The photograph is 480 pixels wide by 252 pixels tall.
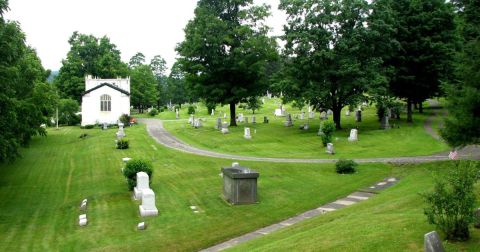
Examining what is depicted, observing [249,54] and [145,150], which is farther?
[249,54]

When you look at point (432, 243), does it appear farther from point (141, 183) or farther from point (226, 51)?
point (226, 51)

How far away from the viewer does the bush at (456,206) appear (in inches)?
383

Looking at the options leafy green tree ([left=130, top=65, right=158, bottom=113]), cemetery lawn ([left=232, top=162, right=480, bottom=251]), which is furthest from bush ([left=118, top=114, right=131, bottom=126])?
cemetery lawn ([left=232, top=162, right=480, bottom=251])

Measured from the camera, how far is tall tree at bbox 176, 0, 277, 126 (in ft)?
152

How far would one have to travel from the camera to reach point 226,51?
Answer: 48094 mm

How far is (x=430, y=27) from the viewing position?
4216cm

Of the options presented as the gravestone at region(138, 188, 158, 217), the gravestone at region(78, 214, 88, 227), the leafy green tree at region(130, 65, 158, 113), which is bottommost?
the gravestone at region(78, 214, 88, 227)

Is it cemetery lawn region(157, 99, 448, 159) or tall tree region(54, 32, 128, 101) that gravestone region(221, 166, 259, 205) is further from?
tall tree region(54, 32, 128, 101)

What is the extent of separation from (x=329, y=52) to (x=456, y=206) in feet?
99.8

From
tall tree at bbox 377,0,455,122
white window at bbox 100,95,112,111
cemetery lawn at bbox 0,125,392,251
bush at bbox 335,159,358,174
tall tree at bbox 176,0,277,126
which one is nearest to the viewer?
cemetery lawn at bbox 0,125,392,251

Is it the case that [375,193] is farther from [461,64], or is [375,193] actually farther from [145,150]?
[145,150]

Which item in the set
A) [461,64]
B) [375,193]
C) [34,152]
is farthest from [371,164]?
[34,152]

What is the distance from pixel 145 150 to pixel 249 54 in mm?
15396

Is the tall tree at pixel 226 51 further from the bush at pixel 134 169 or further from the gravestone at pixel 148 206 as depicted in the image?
the gravestone at pixel 148 206
